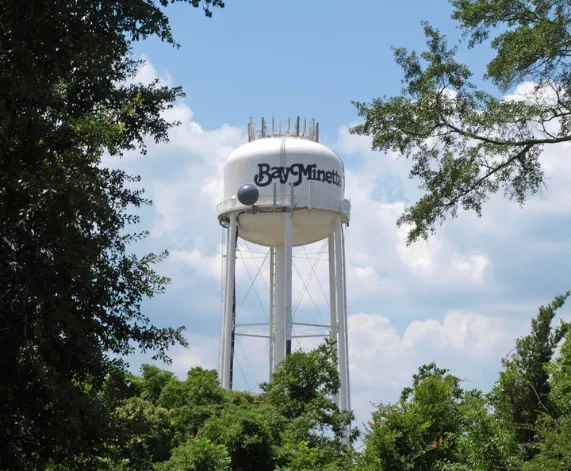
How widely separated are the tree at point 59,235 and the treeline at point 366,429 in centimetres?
100

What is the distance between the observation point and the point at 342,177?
3978 cm

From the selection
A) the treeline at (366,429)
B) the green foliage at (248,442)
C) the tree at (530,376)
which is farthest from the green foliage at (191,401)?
the tree at (530,376)

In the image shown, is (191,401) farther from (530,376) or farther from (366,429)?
(530,376)

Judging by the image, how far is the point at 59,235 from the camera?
12.1m

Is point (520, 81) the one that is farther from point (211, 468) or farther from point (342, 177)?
point (342, 177)

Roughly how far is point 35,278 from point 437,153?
916cm

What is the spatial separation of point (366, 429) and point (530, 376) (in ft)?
14.1

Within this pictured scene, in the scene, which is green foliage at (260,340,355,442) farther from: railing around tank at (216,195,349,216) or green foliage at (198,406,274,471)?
railing around tank at (216,195,349,216)

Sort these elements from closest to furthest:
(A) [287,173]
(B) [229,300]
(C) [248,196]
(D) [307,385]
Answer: (D) [307,385] → (C) [248,196] → (A) [287,173] → (B) [229,300]

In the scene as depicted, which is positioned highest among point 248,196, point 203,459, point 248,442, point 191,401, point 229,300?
point 248,196

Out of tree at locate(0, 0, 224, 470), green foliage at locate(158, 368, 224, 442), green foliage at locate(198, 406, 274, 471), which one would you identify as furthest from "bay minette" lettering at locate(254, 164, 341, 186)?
tree at locate(0, 0, 224, 470)

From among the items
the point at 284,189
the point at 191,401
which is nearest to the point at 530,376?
the point at 191,401

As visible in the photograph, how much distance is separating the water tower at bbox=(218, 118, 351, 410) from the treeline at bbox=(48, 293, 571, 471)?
5.37 m

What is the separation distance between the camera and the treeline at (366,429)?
19.5 m
